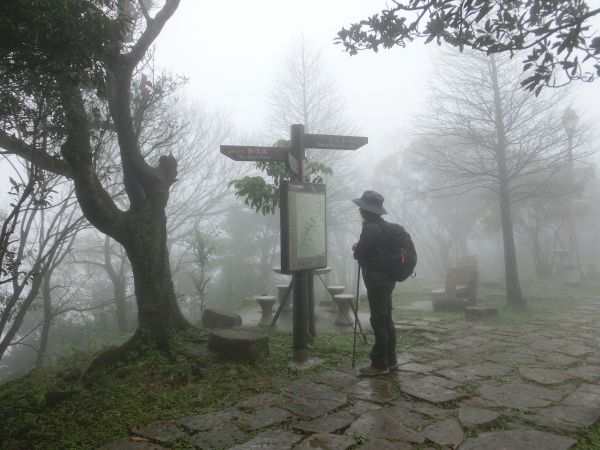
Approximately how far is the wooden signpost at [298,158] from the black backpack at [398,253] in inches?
44.5

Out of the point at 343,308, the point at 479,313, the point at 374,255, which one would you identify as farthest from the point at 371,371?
the point at 479,313

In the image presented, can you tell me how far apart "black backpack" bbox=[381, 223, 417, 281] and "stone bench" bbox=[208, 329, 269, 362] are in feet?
6.14

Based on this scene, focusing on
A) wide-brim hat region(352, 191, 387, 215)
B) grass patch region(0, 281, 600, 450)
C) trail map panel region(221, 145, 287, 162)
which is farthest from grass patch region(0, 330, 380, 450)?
trail map panel region(221, 145, 287, 162)

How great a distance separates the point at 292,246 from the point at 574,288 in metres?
12.7

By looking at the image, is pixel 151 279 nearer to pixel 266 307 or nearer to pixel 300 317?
pixel 300 317

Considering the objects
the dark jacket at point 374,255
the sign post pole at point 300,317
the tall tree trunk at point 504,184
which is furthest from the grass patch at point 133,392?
the tall tree trunk at point 504,184

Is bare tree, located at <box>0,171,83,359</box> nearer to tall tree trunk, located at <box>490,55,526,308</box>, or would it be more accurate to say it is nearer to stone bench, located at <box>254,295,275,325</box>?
stone bench, located at <box>254,295,275,325</box>

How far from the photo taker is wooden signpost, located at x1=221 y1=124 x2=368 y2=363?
204 inches

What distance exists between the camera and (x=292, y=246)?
4.98m

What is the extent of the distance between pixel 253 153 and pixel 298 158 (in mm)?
611

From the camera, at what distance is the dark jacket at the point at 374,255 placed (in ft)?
14.9

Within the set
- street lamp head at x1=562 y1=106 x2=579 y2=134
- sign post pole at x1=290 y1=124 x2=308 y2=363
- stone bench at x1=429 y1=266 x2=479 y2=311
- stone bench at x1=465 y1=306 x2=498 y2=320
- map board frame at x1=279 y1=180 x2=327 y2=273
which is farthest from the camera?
street lamp head at x1=562 y1=106 x2=579 y2=134

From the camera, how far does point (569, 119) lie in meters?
12.2

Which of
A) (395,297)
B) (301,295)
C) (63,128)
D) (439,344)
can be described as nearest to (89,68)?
(63,128)
